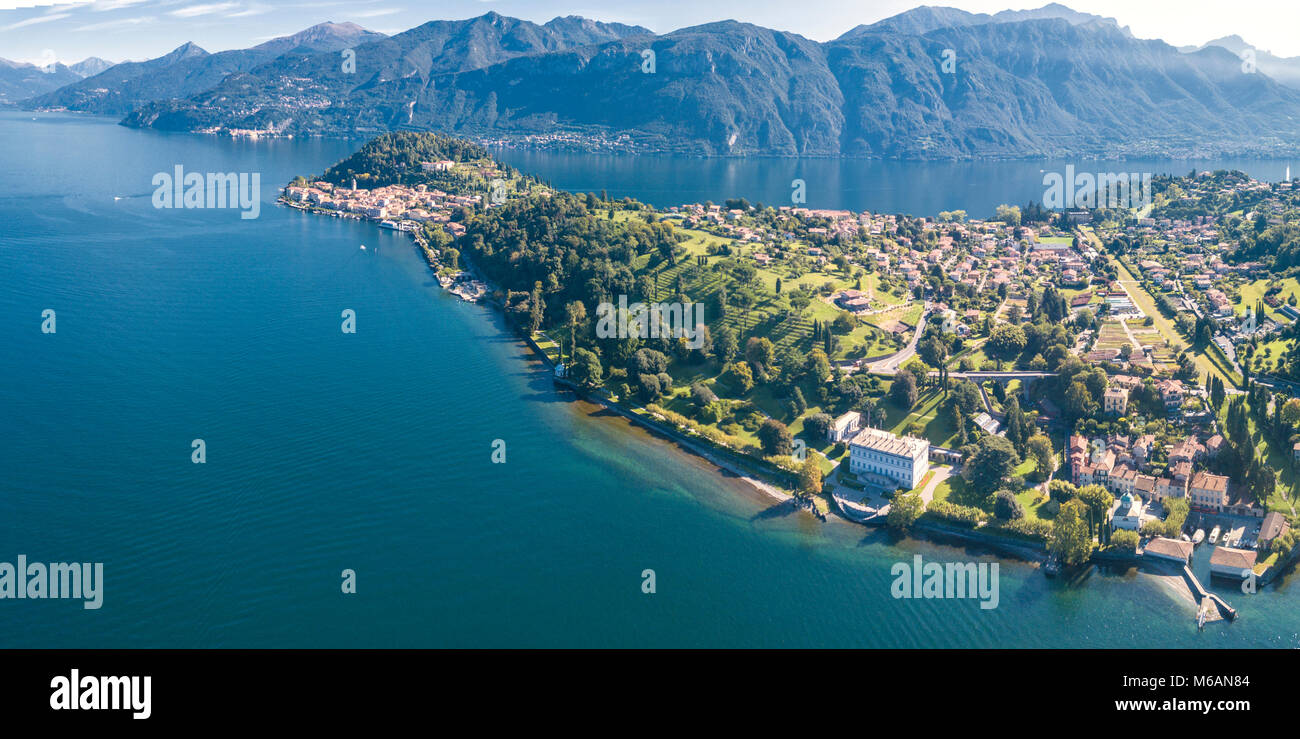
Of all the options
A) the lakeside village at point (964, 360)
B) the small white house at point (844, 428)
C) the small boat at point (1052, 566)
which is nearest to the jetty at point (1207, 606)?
the lakeside village at point (964, 360)

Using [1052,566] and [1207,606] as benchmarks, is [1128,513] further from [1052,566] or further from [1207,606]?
[1207,606]

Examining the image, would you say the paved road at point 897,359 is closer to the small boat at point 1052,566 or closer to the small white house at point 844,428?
the small white house at point 844,428

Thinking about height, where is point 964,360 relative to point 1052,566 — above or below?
above

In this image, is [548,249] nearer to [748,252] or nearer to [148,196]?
[748,252]

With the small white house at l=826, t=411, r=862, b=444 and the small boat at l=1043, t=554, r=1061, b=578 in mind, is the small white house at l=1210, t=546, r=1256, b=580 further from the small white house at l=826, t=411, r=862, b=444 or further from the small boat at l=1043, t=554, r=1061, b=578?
the small white house at l=826, t=411, r=862, b=444

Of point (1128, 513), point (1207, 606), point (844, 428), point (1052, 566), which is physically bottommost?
point (1207, 606)

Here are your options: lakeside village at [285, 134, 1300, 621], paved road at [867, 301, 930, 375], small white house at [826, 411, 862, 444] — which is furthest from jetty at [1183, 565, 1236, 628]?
paved road at [867, 301, 930, 375]

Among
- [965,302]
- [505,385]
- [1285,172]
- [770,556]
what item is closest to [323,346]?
[505,385]

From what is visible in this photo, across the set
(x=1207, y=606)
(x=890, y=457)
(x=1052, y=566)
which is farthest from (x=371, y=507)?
(x=1207, y=606)
